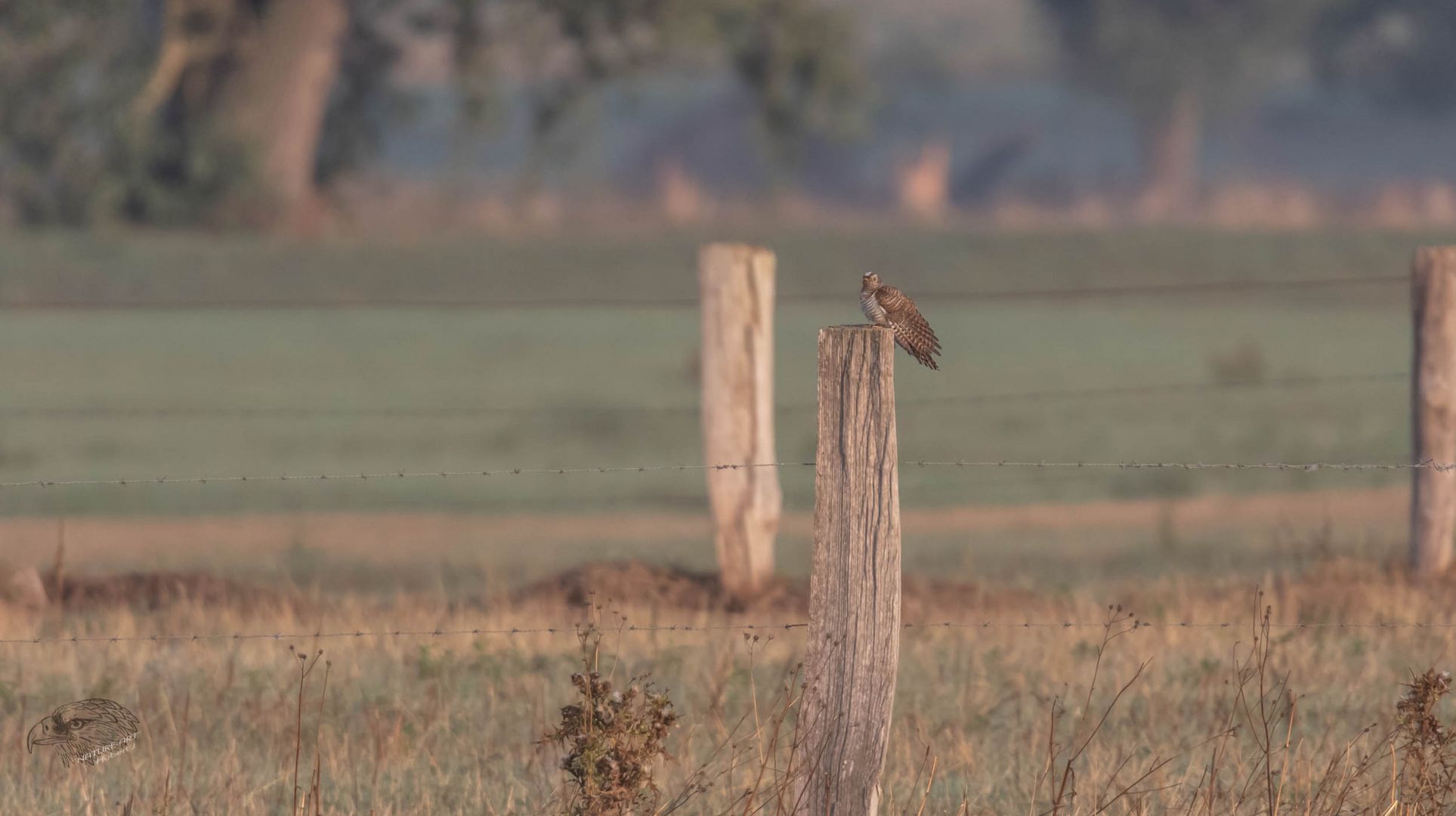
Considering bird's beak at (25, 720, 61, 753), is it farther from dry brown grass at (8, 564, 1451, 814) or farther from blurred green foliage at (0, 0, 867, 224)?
blurred green foliage at (0, 0, 867, 224)

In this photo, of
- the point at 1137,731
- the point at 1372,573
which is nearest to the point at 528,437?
the point at 1372,573

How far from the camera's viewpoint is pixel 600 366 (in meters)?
25.3

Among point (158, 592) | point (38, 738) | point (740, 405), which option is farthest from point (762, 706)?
point (158, 592)

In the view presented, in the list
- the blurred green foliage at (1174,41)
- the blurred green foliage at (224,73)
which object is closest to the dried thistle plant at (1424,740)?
the blurred green foliage at (224,73)

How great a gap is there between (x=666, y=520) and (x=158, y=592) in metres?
5.89

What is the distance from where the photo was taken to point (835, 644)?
559 cm

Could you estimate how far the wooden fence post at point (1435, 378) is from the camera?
10102 millimetres

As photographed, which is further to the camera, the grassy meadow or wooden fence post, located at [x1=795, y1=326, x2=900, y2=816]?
the grassy meadow

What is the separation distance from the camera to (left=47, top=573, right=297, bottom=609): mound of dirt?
1038 cm

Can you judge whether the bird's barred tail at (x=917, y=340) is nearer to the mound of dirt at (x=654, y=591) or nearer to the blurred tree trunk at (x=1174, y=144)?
the mound of dirt at (x=654, y=591)

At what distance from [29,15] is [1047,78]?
48580 millimetres

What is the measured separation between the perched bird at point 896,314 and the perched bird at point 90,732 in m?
2.26

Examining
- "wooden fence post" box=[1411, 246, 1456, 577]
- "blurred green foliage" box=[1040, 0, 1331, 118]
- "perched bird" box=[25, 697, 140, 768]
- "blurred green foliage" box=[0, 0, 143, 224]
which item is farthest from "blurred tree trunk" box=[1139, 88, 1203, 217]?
"perched bird" box=[25, 697, 140, 768]

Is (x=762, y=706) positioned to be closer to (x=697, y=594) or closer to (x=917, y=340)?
(x=697, y=594)
